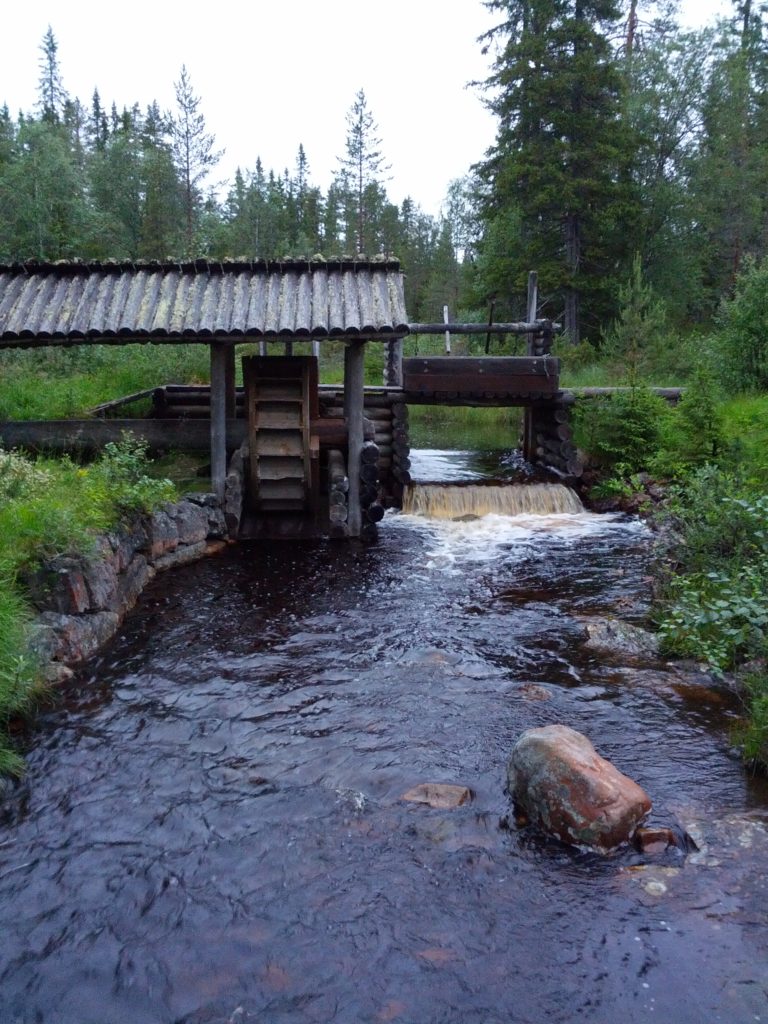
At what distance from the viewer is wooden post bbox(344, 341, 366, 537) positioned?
1041cm

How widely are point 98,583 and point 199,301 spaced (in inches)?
184

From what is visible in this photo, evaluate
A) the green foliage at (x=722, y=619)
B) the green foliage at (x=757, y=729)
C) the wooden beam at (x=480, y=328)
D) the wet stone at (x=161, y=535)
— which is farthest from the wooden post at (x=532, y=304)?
the green foliage at (x=757, y=729)

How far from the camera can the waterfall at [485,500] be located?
496 inches

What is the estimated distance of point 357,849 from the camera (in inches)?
156

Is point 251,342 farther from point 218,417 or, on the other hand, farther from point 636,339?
point 636,339

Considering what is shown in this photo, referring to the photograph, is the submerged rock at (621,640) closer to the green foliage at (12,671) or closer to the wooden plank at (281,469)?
the green foliage at (12,671)

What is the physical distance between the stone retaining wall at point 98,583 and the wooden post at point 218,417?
1.04 m

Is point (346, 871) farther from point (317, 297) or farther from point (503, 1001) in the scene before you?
point (317, 297)

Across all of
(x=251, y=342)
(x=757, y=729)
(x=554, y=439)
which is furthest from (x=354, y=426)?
(x=757, y=729)

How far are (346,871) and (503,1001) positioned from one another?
1020 millimetres

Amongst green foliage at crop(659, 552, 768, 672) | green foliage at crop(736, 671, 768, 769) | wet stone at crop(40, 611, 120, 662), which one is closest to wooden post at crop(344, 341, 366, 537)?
wet stone at crop(40, 611, 120, 662)

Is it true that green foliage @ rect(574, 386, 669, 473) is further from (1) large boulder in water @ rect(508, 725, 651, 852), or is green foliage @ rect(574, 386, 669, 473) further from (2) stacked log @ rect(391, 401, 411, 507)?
(1) large boulder in water @ rect(508, 725, 651, 852)

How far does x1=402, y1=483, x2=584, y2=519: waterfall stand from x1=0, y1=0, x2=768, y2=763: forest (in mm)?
906

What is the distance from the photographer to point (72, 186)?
1214 inches
